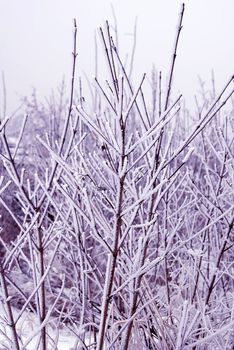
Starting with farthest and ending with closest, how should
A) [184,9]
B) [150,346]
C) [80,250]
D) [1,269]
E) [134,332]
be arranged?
[150,346], [134,332], [80,250], [1,269], [184,9]

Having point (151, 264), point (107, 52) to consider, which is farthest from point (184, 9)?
point (151, 264)

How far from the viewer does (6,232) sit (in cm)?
1111

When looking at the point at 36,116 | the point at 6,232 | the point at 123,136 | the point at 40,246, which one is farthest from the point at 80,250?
the point at 36,116

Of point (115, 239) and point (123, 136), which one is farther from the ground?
point (123, 136)

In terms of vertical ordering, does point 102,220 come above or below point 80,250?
above

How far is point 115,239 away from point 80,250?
27.5 inches

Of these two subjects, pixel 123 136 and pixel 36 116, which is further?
pixel 36 116

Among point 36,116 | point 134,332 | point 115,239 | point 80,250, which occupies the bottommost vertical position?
point 36,116

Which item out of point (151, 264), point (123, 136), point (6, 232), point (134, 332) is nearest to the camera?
point (123, 136)

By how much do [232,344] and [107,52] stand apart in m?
1.88

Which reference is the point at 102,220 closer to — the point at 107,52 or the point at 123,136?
the point at 123,136

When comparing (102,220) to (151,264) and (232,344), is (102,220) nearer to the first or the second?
(151,264)

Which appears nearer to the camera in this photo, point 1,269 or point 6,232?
point 1,269

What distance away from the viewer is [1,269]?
189 cm
